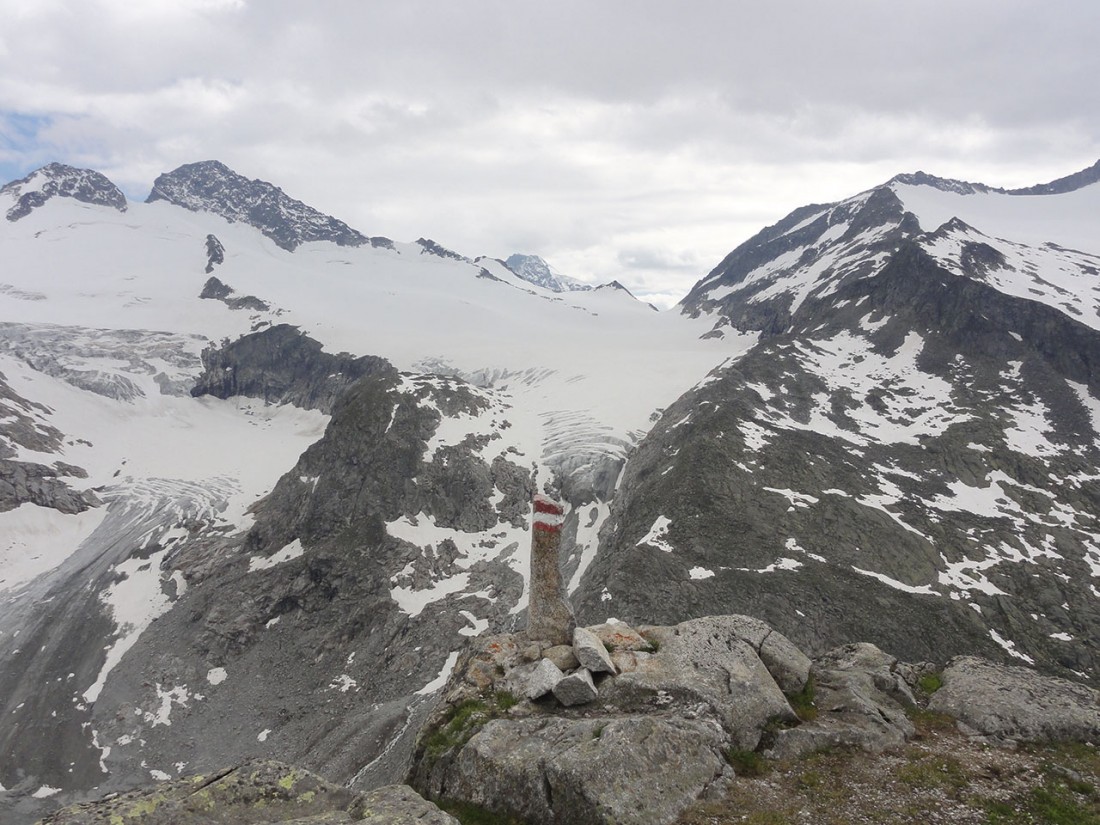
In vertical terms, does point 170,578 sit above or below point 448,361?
below

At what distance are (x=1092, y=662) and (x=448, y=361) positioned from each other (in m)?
159

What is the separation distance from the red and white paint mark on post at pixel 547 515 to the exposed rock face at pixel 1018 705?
42.9 feet

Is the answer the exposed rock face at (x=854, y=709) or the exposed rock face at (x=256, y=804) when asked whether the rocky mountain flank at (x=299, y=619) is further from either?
the exposed rock face at (x=256, y=804)

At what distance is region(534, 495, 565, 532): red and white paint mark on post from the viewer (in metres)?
20.6

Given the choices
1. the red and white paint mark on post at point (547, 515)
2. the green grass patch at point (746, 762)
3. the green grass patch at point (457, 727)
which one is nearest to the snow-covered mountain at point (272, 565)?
the green grass patch at point (457, 727)

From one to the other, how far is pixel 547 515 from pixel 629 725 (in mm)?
7997

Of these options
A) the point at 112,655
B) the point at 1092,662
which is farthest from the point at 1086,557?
the point at 112,655

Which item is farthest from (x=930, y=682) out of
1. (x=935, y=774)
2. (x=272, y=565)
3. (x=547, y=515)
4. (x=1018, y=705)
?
(x=272, y=565)

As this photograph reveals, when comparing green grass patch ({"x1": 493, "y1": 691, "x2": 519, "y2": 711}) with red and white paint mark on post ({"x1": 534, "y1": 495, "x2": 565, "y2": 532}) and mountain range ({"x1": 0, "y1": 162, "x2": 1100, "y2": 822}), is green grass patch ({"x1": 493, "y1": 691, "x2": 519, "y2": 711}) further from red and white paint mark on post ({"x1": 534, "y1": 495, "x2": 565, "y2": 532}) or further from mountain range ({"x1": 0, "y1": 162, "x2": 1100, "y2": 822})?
mountain range ({"x1": 0, "y1": 162, "x2": 1100, "y2": 822})

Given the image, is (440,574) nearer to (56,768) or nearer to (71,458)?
(56,768)

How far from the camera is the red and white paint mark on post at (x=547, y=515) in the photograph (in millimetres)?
20594

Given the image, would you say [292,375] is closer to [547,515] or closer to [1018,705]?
[547,515]

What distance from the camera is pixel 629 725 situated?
1427cm

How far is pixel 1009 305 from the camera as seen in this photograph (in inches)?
4166
